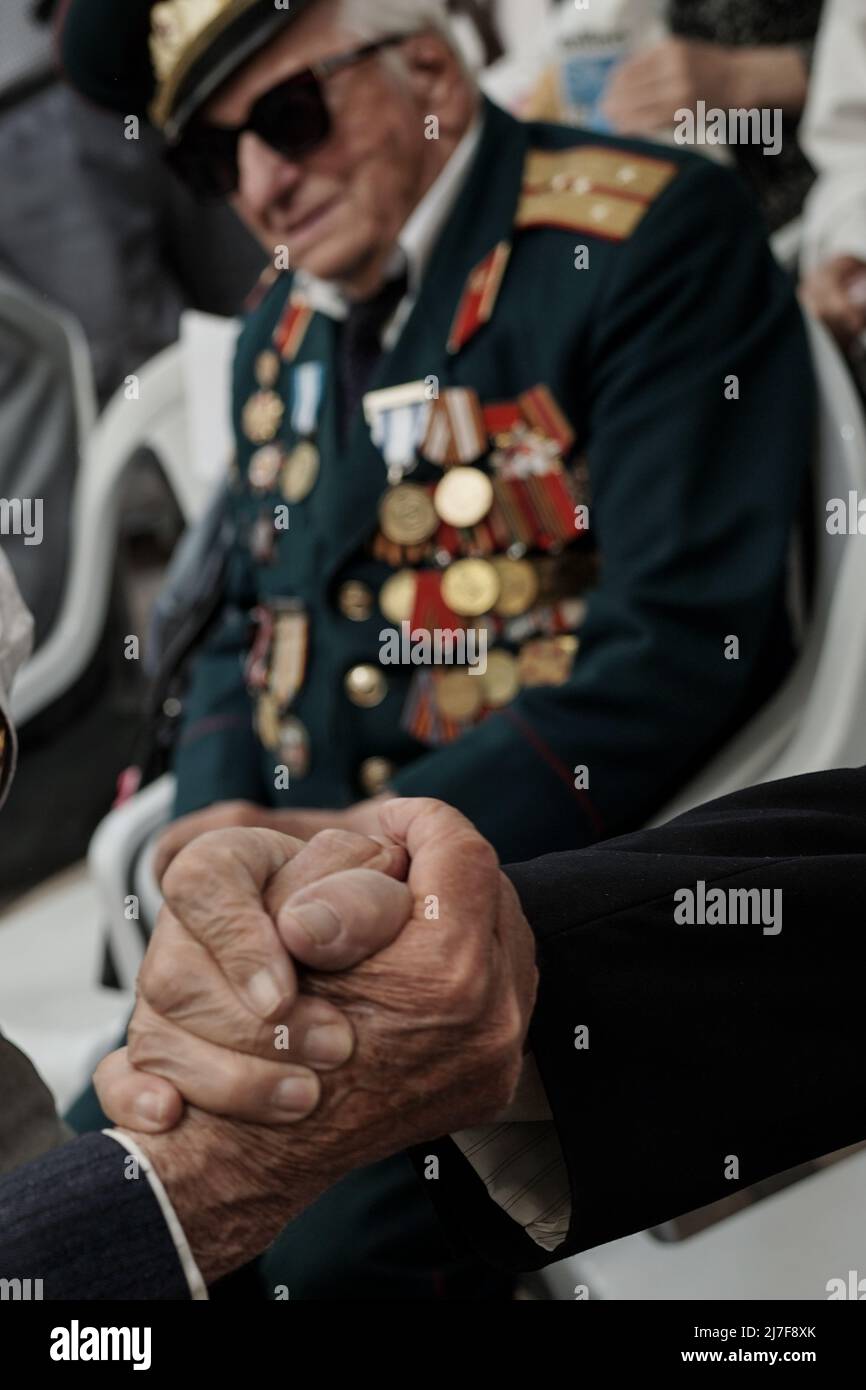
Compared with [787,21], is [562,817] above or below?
below

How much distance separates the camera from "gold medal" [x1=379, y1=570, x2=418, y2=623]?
1033mm

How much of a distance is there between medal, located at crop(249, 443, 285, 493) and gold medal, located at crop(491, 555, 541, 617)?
24 cm

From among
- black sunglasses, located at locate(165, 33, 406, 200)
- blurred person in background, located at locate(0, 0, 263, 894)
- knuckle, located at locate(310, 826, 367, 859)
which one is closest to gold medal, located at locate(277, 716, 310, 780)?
black sunglasses, located at locate(165, 33, 406, 200)

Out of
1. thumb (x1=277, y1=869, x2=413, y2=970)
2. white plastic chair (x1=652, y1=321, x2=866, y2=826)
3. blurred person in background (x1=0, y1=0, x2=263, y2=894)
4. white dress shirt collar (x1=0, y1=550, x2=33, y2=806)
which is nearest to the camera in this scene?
thumb (x1=277, y1=869, x2=413, y2=970)

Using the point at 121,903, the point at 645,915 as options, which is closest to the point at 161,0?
the point at 121,903

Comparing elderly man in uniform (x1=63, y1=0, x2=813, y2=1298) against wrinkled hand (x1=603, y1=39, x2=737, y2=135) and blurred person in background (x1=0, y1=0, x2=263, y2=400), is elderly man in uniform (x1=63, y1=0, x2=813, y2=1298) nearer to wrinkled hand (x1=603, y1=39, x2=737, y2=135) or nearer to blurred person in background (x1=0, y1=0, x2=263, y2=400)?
wrinkled hand (x1=603, y1=39, x2=737, y2=135)

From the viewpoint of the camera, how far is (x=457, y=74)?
1.08 meters

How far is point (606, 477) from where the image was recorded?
3.17ft

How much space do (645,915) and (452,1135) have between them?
9cm

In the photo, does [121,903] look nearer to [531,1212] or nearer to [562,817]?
[562,817]

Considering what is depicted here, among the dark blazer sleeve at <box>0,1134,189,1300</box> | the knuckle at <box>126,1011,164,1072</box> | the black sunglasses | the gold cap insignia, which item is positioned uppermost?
the gold cap insignia

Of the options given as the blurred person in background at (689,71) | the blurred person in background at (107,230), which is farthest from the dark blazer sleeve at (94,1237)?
the blurred person in background at (107,230)

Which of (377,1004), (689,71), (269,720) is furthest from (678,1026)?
(689,71)
